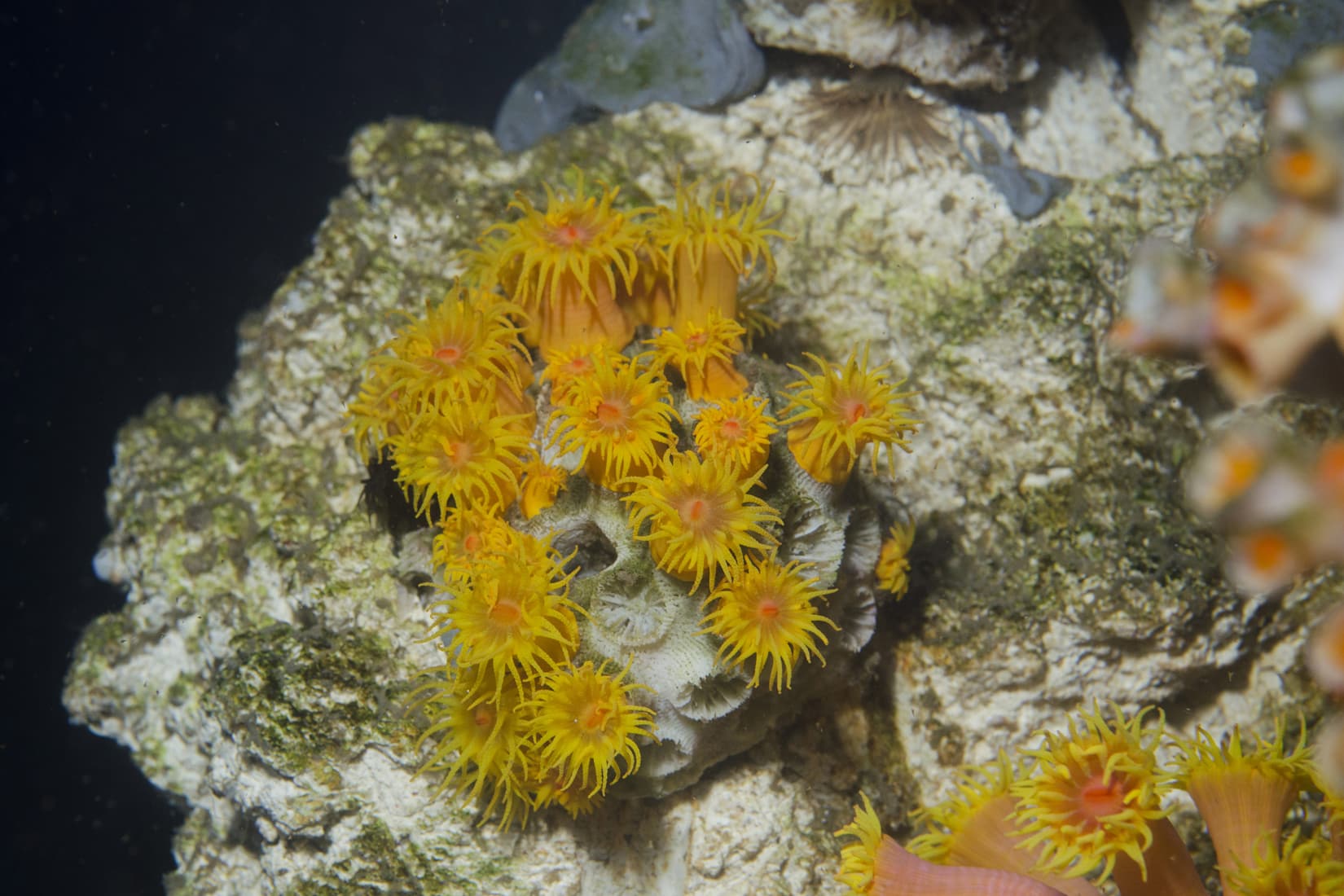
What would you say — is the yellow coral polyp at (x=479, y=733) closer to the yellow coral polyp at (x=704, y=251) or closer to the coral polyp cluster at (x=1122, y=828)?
the coral polyp cluster at (x=1122, y=828)

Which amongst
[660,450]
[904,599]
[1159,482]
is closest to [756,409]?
[660,450]

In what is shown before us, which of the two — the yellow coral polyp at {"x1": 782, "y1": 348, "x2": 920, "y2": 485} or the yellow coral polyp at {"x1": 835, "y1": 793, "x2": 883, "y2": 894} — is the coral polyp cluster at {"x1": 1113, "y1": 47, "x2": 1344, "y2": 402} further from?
the yellow coral polyp at {"x1": 835, "y1": 793, "x2": 883, "y2": 894}

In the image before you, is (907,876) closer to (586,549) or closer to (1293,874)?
(1293,874)

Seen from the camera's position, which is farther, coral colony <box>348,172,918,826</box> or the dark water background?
the dark water background

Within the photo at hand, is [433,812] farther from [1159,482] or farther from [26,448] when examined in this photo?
[26,448]

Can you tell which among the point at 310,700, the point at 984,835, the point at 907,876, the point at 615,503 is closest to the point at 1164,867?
the point at 984,835

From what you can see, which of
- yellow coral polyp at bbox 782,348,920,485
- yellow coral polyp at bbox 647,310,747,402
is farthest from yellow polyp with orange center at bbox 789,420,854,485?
yellow coral polyp at bbox 647,310,747,402

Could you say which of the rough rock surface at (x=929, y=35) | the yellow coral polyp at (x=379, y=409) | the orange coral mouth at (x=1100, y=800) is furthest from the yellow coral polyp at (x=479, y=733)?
the rough rock surface at (x=929, y=35)
